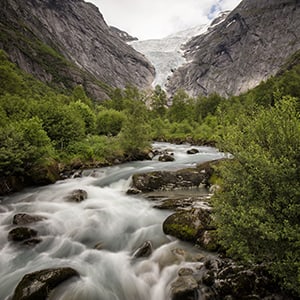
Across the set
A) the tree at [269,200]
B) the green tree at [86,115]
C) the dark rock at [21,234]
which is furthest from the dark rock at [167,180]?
the green tree at [86,115]

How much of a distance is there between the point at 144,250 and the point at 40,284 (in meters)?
4.24

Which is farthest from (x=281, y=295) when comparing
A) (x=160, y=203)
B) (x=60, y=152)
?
(x=60, y=152)

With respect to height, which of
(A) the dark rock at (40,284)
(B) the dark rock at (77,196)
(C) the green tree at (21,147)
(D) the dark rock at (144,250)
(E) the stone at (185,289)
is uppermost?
(C) the green tree at (21,147)

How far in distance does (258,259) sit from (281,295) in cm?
104

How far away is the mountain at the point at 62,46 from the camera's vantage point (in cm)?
11669

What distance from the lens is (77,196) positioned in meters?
16.6

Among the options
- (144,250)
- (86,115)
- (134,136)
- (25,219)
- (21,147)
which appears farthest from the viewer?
(86,115)

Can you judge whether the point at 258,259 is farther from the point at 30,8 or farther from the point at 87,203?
the point at 30,8

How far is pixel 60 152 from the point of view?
26719mm

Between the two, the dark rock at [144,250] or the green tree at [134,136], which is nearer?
the dark rock at [144,250]

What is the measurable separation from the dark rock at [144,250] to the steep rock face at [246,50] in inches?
5464

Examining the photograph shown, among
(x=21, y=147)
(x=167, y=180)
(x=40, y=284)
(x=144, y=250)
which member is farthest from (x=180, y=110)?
(x=40, y=284)

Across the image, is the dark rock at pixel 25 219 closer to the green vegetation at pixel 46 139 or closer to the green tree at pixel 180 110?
the green vegetation at pixel 46 139

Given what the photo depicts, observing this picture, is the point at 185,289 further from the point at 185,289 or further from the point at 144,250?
the point at 144,250
